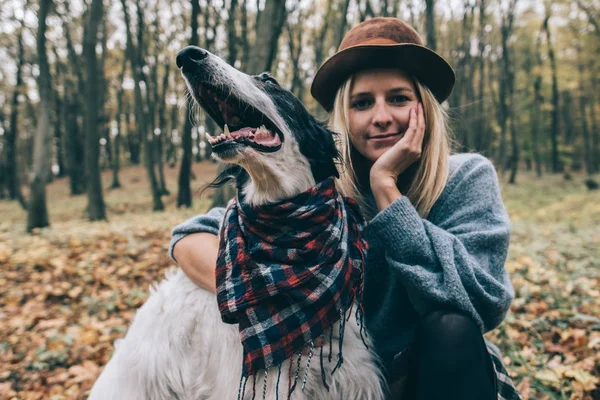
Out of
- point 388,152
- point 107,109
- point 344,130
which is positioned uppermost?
point 107,109

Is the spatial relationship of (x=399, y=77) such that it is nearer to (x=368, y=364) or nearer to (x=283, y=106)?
(x=283, y=106)

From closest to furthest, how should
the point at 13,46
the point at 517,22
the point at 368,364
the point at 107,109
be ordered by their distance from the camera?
1. the point at 368,364
2. the point at 13,46
3. the point at 517,22
4. the point at 107,109

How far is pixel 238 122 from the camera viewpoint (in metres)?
1.77

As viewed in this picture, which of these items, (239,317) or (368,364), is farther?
(368,364)

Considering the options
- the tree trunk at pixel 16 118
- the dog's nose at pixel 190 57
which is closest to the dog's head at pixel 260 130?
the dog's nose at pixel 190 57

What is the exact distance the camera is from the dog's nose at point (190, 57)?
1.54 metres

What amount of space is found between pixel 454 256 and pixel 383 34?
44.1 inches

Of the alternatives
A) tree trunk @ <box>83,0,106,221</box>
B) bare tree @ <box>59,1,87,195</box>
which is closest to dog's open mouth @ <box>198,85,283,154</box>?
tree trunk @ <box>83,0,106,221</box>

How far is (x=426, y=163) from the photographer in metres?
1.97

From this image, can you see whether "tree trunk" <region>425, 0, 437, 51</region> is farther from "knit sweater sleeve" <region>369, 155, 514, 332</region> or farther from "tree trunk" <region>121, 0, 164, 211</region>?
"tree trunk" <region>121, 0, 164, 211</region>

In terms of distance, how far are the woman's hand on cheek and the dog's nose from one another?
2.89ft

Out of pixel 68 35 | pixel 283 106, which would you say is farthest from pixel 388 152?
pixel 68 35

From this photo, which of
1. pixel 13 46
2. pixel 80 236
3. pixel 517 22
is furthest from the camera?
pixel 517 22

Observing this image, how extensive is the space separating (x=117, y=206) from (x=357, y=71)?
17.7m
